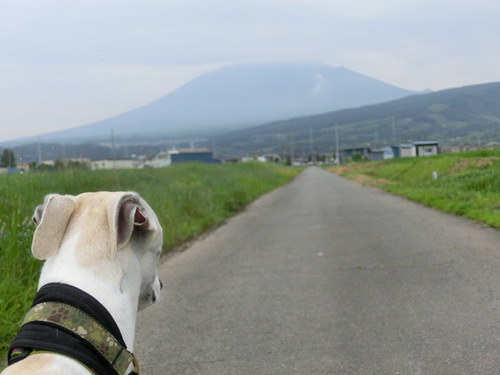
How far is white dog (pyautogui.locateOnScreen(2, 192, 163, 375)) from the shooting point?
4.98ft

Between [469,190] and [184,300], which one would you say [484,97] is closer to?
[469,190]

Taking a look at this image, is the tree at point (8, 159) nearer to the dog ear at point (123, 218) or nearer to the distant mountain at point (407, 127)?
the dog ear at point (123, 218)

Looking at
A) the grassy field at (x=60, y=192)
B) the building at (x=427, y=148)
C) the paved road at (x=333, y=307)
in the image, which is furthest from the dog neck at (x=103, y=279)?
the building at (x=427, y=148)

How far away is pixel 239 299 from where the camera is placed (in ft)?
17.5

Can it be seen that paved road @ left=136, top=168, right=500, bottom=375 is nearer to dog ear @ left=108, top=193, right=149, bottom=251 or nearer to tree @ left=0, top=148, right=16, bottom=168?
dog ear @ left=108, top=193, right=149, bottom=251

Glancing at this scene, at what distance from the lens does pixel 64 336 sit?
1518mm

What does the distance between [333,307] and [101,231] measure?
11.5ft

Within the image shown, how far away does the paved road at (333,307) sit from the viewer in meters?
3.61

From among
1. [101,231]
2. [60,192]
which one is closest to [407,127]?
[60,192]

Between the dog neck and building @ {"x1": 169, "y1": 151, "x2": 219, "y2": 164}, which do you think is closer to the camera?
the dog neck

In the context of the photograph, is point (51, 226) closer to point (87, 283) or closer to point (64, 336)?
point (87, 283)

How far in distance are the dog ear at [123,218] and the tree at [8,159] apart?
18.2ft

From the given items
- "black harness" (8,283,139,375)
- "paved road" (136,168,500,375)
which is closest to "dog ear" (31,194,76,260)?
"black harness" (8,283,139,375)

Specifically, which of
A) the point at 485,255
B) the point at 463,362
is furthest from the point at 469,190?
the point at 463,362
